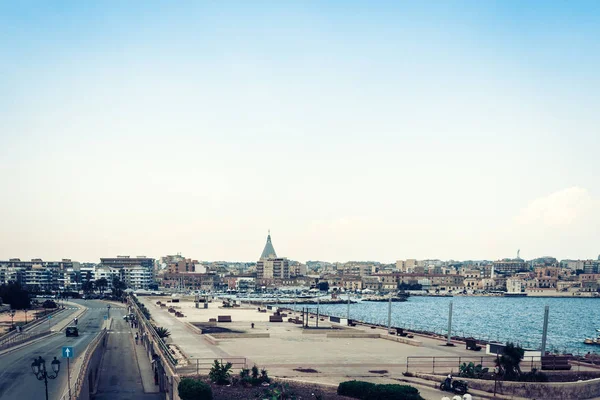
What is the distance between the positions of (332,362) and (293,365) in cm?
276

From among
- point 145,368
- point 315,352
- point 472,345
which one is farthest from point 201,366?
point 145,368

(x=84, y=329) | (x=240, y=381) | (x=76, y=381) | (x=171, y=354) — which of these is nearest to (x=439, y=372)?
(x=240, y=381)

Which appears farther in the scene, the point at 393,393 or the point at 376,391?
the point at 376,391

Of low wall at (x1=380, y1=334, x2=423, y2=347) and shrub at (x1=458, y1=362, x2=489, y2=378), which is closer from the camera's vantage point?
shrub at (x1=458, y1=362, x2=489, y2=378)

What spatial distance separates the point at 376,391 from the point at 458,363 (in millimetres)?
10638

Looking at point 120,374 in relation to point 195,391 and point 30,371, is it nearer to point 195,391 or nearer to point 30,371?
point 30,371

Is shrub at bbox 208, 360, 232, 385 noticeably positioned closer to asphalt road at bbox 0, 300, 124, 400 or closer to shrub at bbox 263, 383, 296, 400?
shrub at bbox 263, 383, 296, 400

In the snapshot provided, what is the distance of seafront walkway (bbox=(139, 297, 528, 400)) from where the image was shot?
90.5 ft

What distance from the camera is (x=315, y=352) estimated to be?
117ft

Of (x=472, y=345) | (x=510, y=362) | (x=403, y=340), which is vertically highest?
(x=510, y=362)

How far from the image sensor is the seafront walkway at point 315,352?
90.5 ft

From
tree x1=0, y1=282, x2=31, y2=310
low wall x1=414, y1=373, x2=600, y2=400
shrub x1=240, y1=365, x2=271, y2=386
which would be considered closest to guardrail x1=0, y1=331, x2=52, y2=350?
shrub x1=240, y1=365, x2=271, y2=386

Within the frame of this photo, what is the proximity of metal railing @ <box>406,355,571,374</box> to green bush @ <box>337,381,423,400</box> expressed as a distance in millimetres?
6004

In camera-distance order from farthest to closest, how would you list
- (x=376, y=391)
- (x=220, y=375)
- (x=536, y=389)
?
(x=536, y=389) < (x=220, y=375) < (x=376, y=391)
